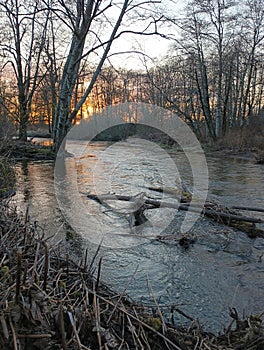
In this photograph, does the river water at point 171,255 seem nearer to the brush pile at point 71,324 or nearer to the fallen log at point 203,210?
the fallen log at point 203,210

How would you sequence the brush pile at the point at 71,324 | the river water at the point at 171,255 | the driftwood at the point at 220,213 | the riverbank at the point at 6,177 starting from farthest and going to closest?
1. the riverbank at the point at 6,177
2. the driftwood at the point at 220,213
3. the river water at the point at 171,255
4. the brush pile at the point at 71,324

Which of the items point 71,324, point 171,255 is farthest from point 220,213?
point 71,324

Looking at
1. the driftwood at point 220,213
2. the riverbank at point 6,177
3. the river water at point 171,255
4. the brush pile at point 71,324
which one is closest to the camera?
the brush pile at point 71,324

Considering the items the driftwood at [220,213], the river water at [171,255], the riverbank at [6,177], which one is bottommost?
the river water at [171,255]

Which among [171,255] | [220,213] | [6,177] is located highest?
[6,177]

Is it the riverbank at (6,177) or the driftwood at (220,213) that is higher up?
the riverbank at (6,177)

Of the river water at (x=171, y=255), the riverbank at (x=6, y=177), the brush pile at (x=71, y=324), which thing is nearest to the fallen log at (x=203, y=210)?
the river water at (x=171, y=255)

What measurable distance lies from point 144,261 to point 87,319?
2.24m

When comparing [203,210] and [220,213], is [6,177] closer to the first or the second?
[203,210]

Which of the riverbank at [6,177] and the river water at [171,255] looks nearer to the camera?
the river water at [171,255]

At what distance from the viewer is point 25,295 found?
1878 mm

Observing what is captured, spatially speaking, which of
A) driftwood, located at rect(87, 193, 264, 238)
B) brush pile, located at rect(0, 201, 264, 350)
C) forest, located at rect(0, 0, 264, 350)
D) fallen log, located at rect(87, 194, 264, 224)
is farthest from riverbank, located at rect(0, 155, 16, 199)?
brush pile, located at rect(0, 201, 264, 350)

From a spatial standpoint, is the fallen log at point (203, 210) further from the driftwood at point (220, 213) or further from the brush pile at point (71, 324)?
the brush pile at point (71, 324)

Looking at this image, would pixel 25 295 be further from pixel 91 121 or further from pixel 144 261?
pixel 91 121
